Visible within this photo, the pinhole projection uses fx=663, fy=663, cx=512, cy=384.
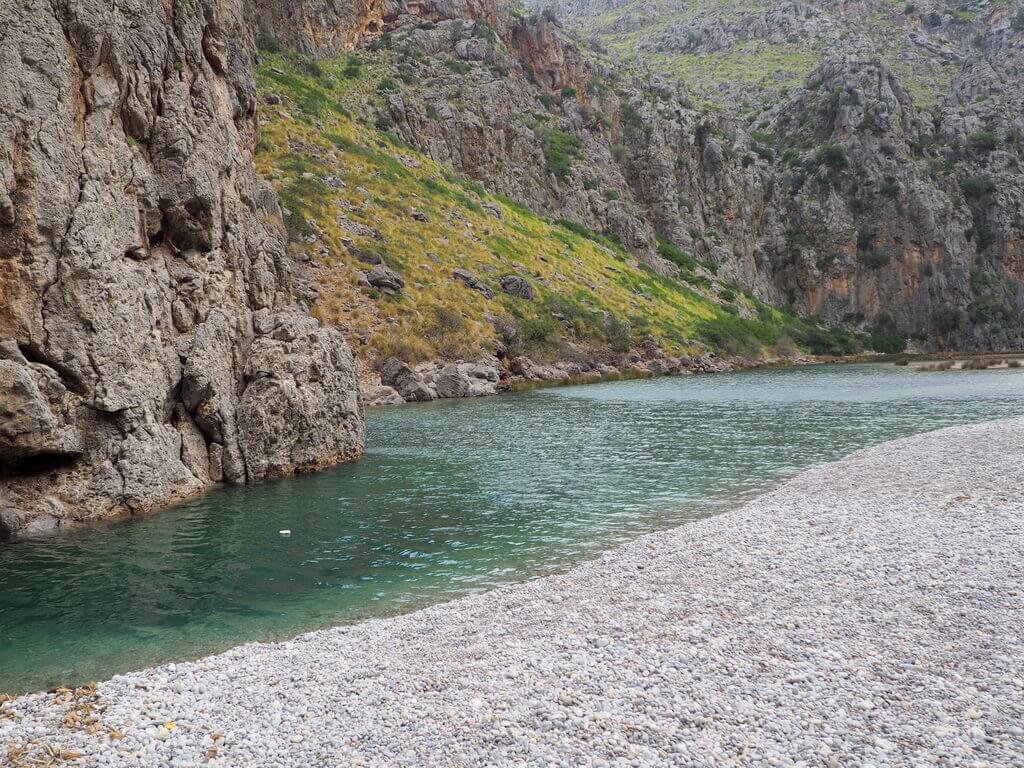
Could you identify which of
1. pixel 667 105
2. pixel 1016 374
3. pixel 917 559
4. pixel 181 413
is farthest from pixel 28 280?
pixel 667 105

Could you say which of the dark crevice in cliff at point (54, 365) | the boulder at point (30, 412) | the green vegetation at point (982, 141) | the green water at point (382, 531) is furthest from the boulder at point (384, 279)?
the green vegetation at point (982, 141)

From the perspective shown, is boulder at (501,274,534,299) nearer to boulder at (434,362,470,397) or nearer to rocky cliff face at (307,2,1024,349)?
boulder at (434,362,470,397)

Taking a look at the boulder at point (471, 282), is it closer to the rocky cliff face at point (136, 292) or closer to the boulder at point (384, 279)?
the boulder at point (384, 279)

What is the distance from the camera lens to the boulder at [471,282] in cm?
7669

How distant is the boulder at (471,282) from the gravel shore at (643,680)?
64.7 m

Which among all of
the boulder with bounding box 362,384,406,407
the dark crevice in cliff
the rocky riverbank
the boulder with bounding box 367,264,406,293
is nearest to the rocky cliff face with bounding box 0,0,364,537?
the dark crevice in cliff

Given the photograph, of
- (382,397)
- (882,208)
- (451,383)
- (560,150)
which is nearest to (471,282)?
(451,383)

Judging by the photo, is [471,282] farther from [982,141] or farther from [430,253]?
[982,141]

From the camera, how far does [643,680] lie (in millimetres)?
8539

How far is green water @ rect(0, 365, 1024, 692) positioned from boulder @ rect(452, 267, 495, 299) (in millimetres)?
38399

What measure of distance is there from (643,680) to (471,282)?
7076 cm

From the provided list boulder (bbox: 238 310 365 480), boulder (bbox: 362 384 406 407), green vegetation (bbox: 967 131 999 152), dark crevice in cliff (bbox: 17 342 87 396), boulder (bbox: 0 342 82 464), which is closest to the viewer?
boulder (bbox: 0 342 82 464)

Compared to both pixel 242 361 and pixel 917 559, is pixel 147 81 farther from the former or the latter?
pixel 917 559

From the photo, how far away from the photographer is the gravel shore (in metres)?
7.18
